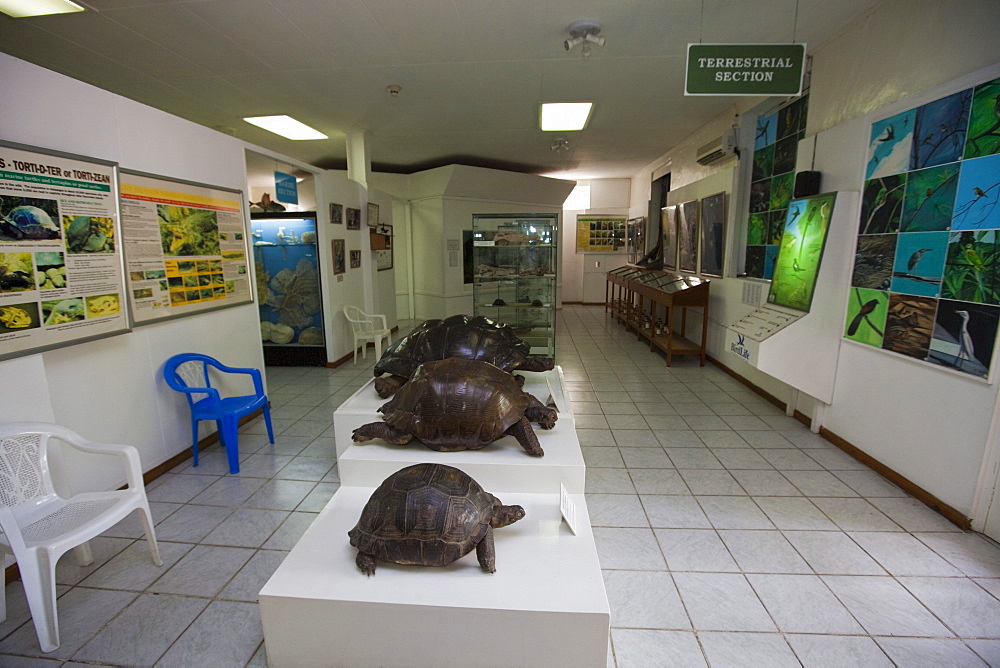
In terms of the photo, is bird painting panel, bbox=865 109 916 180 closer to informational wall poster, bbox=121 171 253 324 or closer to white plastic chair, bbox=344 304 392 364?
informational wall poster, bbox=121 171 253 324

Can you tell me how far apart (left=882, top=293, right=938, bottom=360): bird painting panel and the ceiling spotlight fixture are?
126 inches

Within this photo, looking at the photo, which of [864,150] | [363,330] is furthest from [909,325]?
[363,330]

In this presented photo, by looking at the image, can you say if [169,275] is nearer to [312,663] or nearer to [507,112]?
[312,663]

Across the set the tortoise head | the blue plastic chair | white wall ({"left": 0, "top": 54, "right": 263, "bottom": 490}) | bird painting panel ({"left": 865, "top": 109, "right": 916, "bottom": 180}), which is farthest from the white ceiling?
the tortoise head

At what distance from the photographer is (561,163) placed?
10328mm

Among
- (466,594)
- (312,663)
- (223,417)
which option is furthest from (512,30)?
(312,663)

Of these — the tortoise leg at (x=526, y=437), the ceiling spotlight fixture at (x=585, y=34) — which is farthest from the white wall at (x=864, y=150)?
the tortoise leg at (x=526, y=437)

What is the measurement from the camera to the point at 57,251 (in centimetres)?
258

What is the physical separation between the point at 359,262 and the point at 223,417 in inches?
173

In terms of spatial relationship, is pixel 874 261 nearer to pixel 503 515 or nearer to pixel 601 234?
pixel 503 515

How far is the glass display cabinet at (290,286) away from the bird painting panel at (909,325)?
20.9 feet

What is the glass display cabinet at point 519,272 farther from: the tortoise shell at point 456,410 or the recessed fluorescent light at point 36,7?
the recessed fluorescent light at point 36,7

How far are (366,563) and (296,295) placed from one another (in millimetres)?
5426

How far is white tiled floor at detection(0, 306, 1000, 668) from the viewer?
1.97m
